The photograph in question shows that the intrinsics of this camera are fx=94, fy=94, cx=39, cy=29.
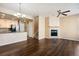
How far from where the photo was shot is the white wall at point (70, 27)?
303cm

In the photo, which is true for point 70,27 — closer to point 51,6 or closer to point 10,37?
point 51,6

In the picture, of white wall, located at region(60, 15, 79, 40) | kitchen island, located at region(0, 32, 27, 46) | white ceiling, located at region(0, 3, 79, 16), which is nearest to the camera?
white ceiling, located at region(0, 3, 79, 16)

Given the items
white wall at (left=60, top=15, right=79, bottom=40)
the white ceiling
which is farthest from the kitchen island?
white wall at (left=60, top=15, right=79, bottom=40)

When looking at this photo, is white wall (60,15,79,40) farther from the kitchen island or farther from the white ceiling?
the kitchen island

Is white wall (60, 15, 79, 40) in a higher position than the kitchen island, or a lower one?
higher

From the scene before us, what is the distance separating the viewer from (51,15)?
10.6ft

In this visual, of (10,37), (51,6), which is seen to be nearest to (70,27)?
(51,6)

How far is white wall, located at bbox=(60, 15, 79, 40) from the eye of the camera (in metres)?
3.03

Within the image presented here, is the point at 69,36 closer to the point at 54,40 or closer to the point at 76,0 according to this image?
the point at 54,40

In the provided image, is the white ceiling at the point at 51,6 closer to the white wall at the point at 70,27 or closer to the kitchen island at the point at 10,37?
the white wall at the point at 70,27

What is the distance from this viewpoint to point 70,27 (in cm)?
314

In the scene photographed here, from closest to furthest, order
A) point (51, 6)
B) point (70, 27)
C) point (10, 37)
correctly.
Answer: point (51, 6), point (70, 27), point (10, 37)

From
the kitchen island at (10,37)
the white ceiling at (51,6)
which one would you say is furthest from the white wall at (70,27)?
the kitchen island at (10,37)

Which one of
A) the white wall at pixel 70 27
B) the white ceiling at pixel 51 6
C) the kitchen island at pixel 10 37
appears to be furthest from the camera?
the kitchen island at pixel 10 37
